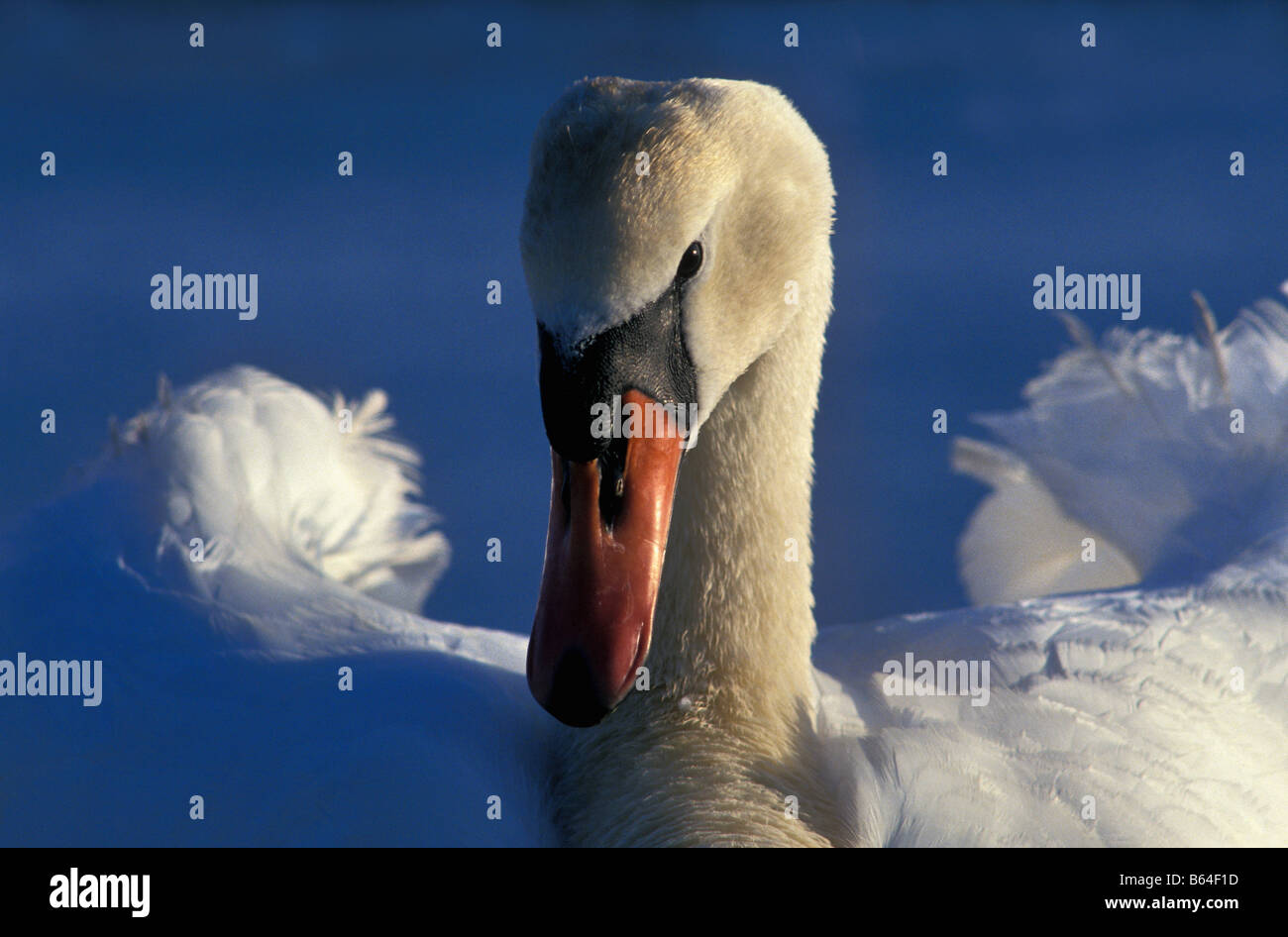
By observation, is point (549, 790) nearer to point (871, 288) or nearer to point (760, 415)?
point (760, 415)

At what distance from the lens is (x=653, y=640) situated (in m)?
1.98

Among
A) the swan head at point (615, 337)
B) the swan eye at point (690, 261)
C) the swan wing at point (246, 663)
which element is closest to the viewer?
the swan head at point (615, 337)

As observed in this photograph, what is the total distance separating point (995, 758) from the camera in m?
2.01

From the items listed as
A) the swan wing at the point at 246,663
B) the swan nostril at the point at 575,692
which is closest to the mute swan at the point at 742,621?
the swan nostril at the point at 575,692

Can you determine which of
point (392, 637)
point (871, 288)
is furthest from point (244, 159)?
point (392, 637)

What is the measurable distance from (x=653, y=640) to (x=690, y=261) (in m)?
0.57

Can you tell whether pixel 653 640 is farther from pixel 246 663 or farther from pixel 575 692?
pixel 246 663

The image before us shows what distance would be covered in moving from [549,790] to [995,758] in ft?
2.11

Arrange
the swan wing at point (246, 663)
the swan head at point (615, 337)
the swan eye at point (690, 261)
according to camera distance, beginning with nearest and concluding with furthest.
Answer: the swan head at point (615, 337), the swan eye at point (690, 261), the swan wing at point (246, 663)

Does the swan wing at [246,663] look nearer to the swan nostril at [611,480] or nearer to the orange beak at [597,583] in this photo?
the orange beak at [597,583]

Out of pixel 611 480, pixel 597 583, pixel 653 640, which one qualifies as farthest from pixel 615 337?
pixel 653 640

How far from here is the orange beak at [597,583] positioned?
1.59 m

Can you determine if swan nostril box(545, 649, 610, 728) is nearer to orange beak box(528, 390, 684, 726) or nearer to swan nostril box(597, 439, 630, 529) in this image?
orange beak box(528, 390, 684, 726)

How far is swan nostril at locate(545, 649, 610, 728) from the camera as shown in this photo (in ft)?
5.21
